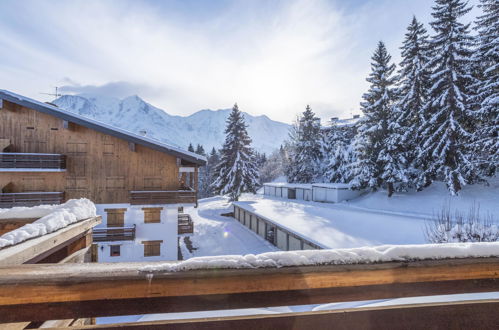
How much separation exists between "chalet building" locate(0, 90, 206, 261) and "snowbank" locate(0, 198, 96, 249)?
411 inches

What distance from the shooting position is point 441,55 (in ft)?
68.3

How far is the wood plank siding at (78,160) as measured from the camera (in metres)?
12.3

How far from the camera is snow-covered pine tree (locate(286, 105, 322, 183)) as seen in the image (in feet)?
127

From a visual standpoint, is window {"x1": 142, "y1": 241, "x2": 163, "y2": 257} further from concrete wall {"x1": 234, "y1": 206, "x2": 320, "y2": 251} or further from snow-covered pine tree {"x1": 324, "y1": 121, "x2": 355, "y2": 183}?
snow-covered pine tree {"x1": 324, "y1": 121, "x2": 355, "y2": 183}

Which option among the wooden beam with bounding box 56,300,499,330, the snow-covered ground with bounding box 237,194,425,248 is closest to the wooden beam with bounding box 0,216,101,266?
the wooden beam with bounding box 56,300,499,330

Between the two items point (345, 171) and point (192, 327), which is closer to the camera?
point (192, 327)

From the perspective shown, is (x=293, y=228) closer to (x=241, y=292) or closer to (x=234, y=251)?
(x=234, y=251)

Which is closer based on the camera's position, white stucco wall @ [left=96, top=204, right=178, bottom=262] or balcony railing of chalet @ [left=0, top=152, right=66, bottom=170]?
balcony railing of chalet @ [left=0, top=152, right=66, bottom=170]

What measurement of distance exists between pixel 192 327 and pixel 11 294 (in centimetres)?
73

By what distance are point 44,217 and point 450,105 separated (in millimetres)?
26654

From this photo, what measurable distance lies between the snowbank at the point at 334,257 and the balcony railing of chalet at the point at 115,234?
12973mm

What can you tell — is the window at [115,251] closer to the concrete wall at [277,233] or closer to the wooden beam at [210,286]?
the concrete wall at [277,233]

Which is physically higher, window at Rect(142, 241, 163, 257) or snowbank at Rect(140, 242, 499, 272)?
snowbank at Rect(140, 242, 499, 272)

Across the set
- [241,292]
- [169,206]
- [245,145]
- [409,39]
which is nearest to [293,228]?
[169,206]
